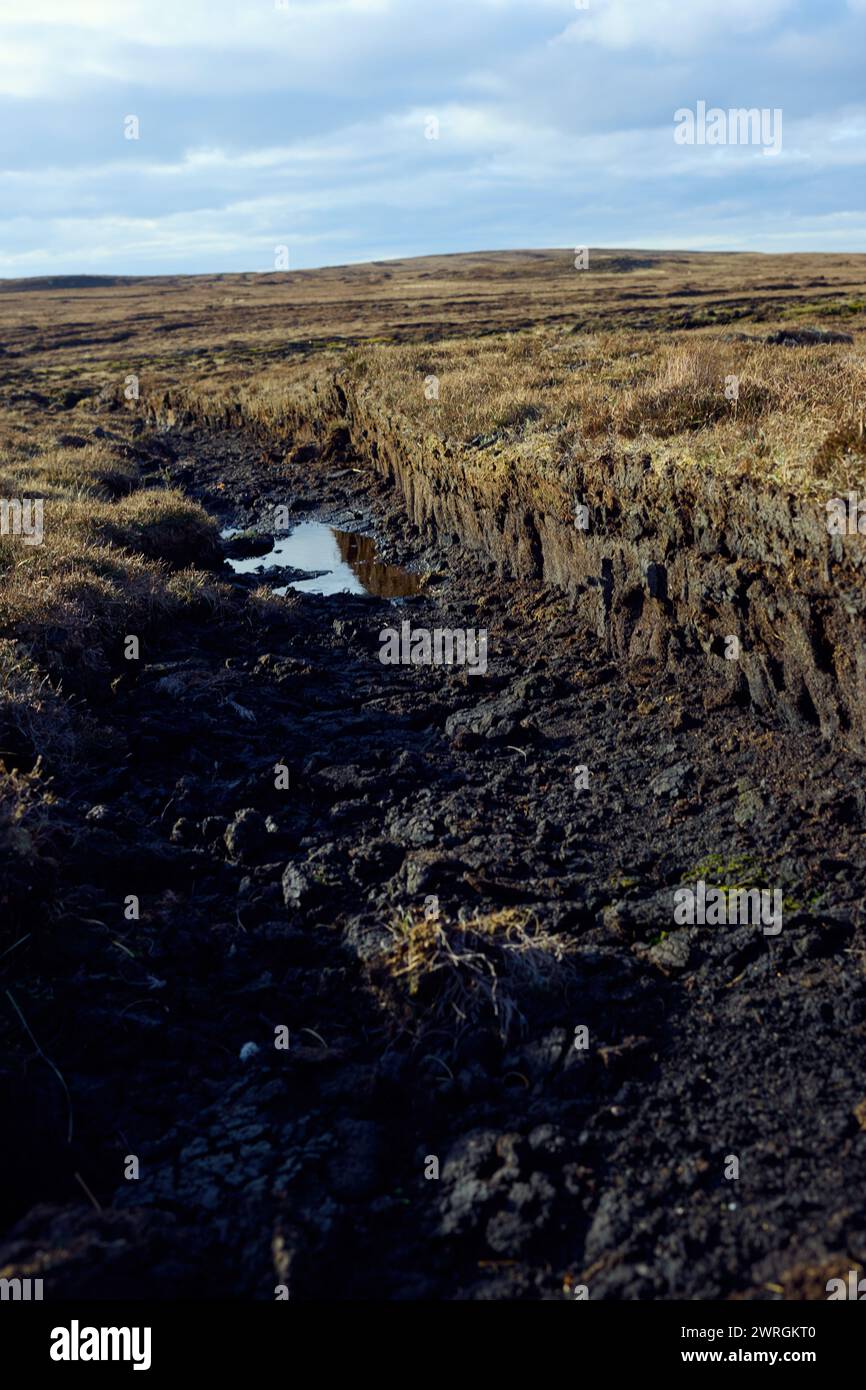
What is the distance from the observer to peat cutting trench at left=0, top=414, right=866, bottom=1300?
3.60 meters

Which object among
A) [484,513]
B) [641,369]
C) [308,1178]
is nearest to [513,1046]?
[308,1178]

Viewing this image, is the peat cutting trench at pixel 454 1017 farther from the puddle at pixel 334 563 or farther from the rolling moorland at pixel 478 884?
the puddle at pixel 334 563

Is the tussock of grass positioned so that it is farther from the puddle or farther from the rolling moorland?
the puddle

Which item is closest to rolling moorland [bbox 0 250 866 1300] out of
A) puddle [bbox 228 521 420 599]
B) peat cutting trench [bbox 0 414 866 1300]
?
peat cutting trench [bbox 0 414 866 1300]

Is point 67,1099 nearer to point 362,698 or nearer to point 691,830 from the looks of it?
point 691,830

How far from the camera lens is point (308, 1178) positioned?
3994 millimetres

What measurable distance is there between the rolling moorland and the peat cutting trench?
20 mm

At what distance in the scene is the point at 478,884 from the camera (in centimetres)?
576

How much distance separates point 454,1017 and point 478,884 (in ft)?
3.90

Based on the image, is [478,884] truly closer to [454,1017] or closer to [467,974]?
[467,974]

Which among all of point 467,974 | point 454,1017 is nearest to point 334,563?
point 467,974

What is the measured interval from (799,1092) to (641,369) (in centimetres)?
1296

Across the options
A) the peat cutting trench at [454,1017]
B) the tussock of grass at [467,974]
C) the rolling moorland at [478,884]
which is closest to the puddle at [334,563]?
the rolling moorland at [478,884]
